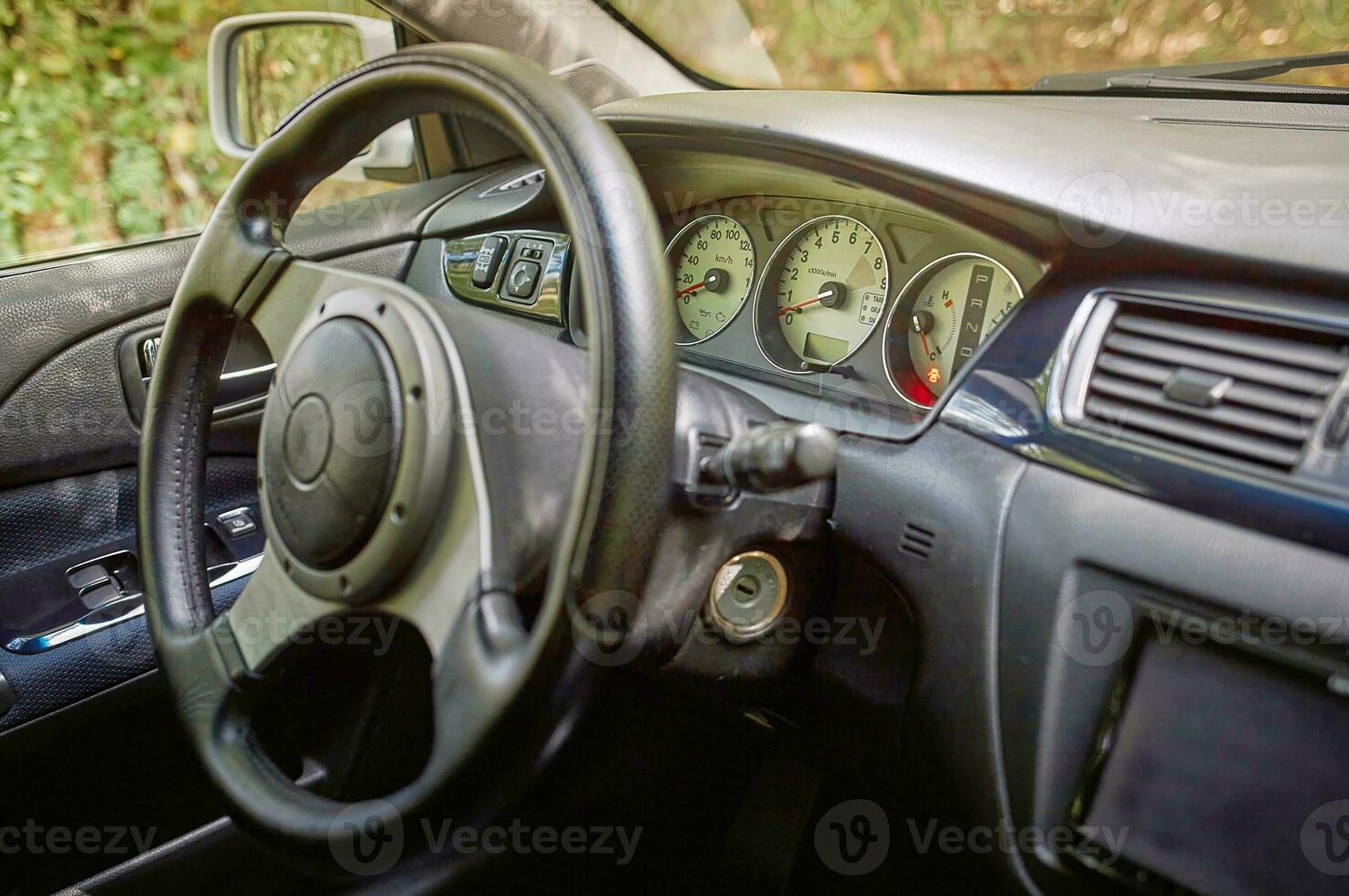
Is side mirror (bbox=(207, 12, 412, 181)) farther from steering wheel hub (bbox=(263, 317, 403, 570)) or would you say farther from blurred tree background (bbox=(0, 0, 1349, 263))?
steering wheel hub (bbox=(263, 317, 403, 570))

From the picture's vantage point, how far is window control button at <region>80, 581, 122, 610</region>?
153 cm

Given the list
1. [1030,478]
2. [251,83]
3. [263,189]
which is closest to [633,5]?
[251,83]

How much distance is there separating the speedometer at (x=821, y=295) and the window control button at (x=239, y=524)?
2.94ft

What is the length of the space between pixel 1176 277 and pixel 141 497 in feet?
3.68

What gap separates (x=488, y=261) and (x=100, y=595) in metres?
0.83

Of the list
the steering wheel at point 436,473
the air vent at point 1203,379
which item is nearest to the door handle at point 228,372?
the steering wheel at point 436,473

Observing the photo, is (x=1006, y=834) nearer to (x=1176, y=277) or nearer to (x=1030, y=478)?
(x=1030, y=478)

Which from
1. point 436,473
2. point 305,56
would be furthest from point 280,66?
point 436,473

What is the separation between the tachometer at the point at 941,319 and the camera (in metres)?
1.36

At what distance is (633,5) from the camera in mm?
2029

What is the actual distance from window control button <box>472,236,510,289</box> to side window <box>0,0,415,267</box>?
0.81 meters

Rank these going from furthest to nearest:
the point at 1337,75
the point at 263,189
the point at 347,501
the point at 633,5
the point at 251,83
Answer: the point at 251,83 < the point at 633,5 < the point at 1337,75 < the point at 263,189 < the point at 347,501

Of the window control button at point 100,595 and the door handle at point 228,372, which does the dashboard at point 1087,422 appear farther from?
the window control button at point 100,595

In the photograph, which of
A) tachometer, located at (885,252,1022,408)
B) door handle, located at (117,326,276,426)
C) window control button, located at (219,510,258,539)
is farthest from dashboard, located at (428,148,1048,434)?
window control button, located at (219,510,258,539)
